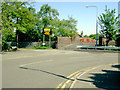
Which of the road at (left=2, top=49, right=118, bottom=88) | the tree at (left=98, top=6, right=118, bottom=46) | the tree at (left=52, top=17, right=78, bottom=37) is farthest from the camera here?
the tree at (left=52, top=17, right=78, bottom=37)

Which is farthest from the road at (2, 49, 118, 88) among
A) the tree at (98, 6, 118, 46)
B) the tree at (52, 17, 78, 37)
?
the tree at (52, 17, 78, 37)

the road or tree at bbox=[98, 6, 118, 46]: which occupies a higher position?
tree at bbox=[98, 6, 118, 46]

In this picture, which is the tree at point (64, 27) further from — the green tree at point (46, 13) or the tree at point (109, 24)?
the tree at point (109, 24)

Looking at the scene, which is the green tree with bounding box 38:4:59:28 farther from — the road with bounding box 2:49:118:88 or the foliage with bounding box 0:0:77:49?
the road with bounding box 2:49:118:88

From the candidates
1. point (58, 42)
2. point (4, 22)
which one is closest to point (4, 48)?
point (4, 22)

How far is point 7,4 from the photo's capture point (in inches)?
1300

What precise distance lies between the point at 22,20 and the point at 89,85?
3363cm

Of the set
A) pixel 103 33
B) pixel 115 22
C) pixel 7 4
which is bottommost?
pixel 103 33

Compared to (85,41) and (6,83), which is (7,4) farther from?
(85,41)

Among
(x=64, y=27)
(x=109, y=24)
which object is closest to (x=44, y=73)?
(x=109, y=24)

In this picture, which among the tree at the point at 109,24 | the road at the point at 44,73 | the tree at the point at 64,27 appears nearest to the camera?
the road at the point at 44,73

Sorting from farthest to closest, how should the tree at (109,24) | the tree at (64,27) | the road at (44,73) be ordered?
the tree at (64,27)
the tree at (109,24)
the road at (44,73)

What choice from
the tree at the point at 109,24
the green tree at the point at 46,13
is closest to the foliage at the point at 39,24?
the green tree at the point at 46,13

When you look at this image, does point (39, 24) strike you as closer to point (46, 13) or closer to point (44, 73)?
point (46, 13)
